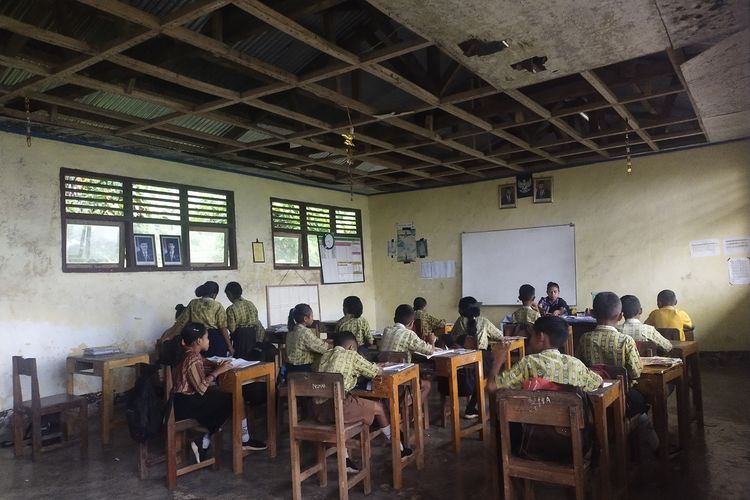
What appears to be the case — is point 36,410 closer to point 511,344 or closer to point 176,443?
point 176,443

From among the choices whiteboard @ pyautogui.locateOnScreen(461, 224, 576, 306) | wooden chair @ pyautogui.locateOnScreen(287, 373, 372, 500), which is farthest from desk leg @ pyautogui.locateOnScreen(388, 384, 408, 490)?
whiteboard @ pyautogui.locateOnScreen(461, 224, 576, 306)

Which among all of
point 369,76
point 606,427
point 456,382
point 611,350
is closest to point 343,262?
point 369,76

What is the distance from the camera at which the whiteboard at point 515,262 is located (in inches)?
331

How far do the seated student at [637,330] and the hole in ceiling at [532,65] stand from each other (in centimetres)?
194

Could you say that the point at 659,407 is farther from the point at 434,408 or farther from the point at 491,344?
the point at 434,408

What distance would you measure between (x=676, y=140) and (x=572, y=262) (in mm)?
2228

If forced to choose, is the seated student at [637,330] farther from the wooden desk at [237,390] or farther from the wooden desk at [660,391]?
the wooden desk at [237,390]

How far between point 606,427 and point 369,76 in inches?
177

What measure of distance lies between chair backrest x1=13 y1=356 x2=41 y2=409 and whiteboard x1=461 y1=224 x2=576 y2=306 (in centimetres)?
647

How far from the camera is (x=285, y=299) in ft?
27.8

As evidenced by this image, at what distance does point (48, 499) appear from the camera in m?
3.72

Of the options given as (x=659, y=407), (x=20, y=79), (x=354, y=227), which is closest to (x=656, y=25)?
(x=659, y=407)

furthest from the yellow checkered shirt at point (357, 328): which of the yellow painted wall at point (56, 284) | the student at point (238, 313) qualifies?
the yellow painted wall at point (56, 284)

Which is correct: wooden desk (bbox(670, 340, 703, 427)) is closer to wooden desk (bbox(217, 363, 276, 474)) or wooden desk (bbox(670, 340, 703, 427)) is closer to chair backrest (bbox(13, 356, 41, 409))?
wooden desk (bbox(217, 363, 276, 474))
